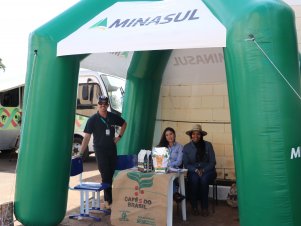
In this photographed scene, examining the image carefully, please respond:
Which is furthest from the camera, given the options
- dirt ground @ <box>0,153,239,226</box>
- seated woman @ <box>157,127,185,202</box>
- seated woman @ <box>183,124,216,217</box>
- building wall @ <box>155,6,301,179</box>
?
building wall @ <box>155,6,301,179</box>

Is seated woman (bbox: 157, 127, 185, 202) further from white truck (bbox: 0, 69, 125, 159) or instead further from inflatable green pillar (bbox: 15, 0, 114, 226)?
white truck (bbox: 0, 69, 125, 159)

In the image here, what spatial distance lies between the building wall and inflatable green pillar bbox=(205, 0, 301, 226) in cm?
299

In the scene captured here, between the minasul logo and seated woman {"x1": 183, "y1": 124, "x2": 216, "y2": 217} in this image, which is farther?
seated woman {"x1": 183, "y1": 124, "x2": 216, "y2": 217}

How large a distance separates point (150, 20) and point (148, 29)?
0.14 metres

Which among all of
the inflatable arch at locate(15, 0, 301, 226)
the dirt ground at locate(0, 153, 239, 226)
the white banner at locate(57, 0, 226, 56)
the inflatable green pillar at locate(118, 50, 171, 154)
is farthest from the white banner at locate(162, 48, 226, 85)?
the inflatable arch at locate(15, 0, 301, 226)

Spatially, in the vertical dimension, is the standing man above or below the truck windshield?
below

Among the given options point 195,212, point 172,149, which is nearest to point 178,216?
point 195,212

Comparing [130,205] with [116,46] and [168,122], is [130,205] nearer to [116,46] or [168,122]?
[116,46]

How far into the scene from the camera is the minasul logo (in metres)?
3.99

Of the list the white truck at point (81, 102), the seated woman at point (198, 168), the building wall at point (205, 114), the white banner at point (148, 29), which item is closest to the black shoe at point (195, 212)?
the seated woman at point (198, 168)

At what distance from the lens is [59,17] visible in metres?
4.72

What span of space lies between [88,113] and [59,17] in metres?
5.76

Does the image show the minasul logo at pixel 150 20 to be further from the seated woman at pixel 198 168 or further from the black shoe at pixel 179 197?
the black shoe at pixel 179 197

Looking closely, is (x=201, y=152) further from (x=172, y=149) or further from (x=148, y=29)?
(x=148, y=29)
